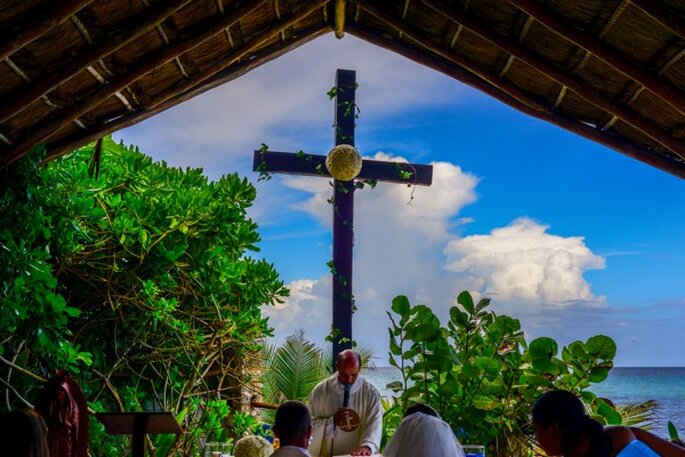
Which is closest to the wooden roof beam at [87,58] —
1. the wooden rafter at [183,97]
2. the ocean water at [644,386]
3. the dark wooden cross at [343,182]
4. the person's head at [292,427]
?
the wooden rafter at [183,97]

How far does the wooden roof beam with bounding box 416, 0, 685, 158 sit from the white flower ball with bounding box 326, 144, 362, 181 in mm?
2185

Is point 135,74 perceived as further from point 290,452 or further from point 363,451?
point 363,451

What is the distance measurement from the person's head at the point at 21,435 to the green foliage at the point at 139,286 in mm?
→ 2007

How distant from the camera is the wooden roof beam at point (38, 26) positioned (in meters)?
4.30

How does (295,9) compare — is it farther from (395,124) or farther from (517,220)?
(517,220)

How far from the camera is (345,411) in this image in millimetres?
5984

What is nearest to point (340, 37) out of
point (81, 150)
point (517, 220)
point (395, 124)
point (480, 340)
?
point (81, 150)

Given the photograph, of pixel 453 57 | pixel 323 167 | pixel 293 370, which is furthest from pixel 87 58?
pixel 293 370

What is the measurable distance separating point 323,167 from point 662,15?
3.58 m

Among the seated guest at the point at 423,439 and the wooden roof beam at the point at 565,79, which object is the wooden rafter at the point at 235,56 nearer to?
the wooden roof beam at the point at 565,79

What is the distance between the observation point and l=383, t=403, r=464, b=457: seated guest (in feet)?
13.8

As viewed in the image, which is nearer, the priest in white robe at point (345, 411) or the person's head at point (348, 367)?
the priest in white robe at point (345, 411)

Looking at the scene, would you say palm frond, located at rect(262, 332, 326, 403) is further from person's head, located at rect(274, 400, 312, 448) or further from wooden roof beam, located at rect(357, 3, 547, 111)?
person's head, located at rect(274, 400, 312, 448)

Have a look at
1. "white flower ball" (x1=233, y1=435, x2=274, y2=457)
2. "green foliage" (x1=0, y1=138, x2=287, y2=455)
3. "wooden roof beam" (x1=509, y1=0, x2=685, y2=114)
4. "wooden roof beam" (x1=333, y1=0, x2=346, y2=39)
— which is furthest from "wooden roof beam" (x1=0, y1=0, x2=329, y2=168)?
"white flower ball" (x1=233, y1=435, x2=274, y2=457)
